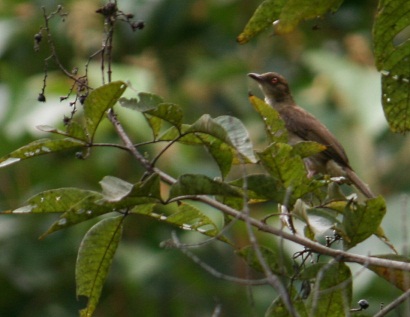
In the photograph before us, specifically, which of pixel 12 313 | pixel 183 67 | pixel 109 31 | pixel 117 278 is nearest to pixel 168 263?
pixel 117 278

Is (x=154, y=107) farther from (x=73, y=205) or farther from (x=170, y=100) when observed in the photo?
(x=170, y=100)

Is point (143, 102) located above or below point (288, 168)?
above

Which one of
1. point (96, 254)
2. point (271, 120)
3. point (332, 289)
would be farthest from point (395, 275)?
point (96, 254)

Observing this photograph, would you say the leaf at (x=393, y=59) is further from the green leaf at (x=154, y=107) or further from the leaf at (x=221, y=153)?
the green leaf at (x=154, y=107)

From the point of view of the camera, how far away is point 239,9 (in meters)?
10.0

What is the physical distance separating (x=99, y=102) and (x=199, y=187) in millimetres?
352

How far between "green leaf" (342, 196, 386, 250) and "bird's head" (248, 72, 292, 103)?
10.7 ft

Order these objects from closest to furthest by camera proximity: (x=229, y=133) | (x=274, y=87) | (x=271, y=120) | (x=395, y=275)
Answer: (x=229, y=133), (x=395, y=275), (x=271, y=120), (x=274, y=87)

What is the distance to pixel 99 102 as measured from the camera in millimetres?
2900

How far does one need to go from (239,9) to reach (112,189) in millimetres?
7422

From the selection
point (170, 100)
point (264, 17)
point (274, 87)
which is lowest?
point (170, 100)

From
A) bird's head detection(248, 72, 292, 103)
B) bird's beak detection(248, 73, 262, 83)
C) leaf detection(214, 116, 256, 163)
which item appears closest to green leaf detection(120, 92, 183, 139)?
leaf detection(214, 116, 256, 163)

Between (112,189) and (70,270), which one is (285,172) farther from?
(70,270)

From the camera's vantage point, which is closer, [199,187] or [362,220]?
[199,187]
